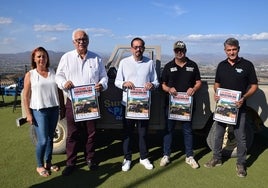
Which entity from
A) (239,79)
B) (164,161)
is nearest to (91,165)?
(164,161)

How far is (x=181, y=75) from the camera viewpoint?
4.61 meters

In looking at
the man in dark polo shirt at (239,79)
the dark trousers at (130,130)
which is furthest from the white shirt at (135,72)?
the man in dark polo shirt at (239,79)

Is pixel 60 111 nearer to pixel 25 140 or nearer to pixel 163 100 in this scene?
pixel 163 100

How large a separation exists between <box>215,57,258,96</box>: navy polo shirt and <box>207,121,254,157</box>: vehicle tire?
0.83 meters

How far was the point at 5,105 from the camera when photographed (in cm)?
1120

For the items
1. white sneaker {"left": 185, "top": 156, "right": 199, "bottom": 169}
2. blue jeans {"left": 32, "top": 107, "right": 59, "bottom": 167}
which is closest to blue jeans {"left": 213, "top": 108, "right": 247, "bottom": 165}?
white sneaker {"left": 185, "top": 156, "right": 199, "bottom": 169}

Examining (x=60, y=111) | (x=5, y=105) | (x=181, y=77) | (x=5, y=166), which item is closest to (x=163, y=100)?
(x=181, y=77)

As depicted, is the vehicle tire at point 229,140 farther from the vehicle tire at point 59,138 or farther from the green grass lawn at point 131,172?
the vehicle tire at point 59,138

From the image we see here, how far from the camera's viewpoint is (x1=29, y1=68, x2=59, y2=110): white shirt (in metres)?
4.21

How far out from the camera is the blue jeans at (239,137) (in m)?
4.55

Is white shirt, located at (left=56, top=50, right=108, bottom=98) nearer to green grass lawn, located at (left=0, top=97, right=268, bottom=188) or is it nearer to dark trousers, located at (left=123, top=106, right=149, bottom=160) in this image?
dark trousers, located at (left=123, top=106, right=149, bottom=160)

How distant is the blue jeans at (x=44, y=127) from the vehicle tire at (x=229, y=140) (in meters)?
2.39

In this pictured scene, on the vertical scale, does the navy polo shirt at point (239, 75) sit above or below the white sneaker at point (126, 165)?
above

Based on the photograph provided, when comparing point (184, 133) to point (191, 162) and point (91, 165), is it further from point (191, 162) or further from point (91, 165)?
point (91, 165)
